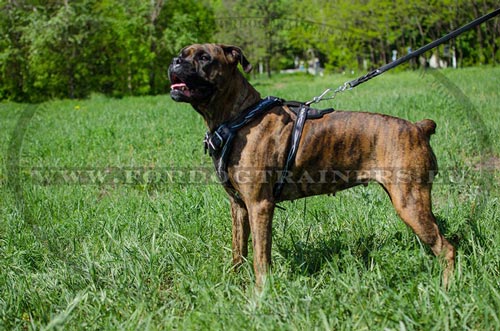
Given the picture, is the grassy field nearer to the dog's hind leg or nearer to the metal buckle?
the dog's hind leg

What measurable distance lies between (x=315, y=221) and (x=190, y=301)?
155cm

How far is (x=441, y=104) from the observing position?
989 cm

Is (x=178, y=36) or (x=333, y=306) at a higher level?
(x=178, y=36)

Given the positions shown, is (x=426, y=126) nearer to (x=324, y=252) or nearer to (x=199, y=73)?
(x=324, y=252)

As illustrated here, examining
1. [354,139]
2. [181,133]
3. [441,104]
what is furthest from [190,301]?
[441,104]

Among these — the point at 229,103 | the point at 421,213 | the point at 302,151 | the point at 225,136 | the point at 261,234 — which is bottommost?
the point at 261,234

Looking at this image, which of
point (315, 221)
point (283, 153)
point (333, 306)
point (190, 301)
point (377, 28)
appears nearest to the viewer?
point (333, 306)

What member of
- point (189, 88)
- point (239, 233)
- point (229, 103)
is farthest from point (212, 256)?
point (189, 88)

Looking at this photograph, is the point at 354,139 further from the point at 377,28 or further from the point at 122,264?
the point at 377,28

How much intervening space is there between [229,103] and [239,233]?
3.09ft

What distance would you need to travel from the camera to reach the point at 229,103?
123 inches

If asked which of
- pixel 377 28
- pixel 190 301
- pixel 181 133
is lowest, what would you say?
pixel 190 301

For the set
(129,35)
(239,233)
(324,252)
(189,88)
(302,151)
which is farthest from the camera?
(129,35)

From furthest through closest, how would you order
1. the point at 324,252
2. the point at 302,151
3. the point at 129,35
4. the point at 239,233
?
the point at 129,35 < the point at 324,252 < the point at 239,233 < the point at 302,151
